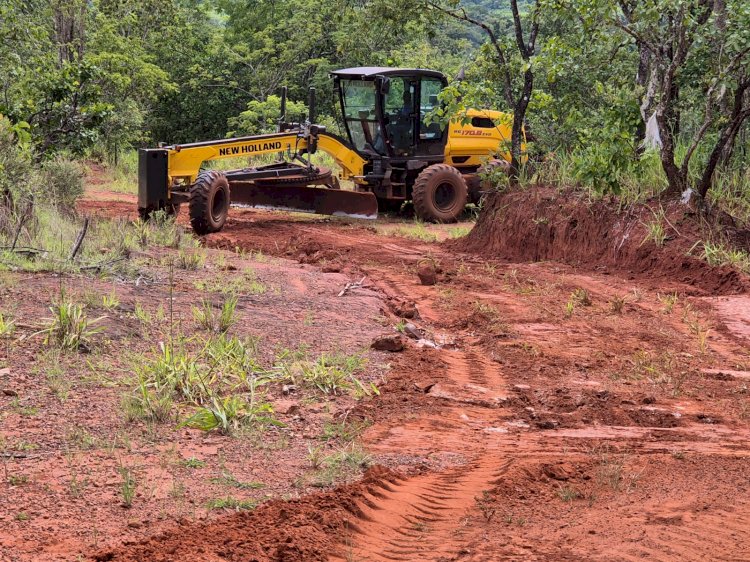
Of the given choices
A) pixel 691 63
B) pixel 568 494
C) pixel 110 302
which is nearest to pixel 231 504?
pixel 568 494

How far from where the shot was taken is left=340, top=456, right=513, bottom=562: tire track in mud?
4.43m

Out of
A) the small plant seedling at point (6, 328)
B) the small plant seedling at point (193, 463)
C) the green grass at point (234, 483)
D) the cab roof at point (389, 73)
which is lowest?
the green grass at point (234, 483)

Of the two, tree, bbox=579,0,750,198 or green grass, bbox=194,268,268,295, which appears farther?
tree, bbox=579,0,750,198

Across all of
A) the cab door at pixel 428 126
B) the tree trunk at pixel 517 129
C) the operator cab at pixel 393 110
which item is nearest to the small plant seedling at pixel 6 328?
the tree trunk at pixel 517 129

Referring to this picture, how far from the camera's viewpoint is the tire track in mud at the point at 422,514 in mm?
4426

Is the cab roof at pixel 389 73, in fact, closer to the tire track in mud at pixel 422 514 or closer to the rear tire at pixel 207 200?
the rear tire at pixel 207 200

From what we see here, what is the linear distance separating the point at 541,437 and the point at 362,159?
12047mm

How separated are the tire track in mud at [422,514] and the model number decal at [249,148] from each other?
1076 centimetres

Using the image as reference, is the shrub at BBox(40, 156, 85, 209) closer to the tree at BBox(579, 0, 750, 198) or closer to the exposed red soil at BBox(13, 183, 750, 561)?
the exposed red soil at BBox(13, 183, 750, 561)

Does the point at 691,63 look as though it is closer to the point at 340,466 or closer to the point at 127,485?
the point at 340,466

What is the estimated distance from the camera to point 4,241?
1068cm

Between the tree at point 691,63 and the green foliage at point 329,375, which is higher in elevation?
the tree at point 691,63

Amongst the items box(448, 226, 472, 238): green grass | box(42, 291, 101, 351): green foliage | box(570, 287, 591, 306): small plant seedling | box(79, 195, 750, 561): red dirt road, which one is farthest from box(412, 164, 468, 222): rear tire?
box(42, 291, 101, 351): green foliage

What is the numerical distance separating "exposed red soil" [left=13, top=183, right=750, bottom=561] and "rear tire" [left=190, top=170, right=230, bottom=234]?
7.55 ft
